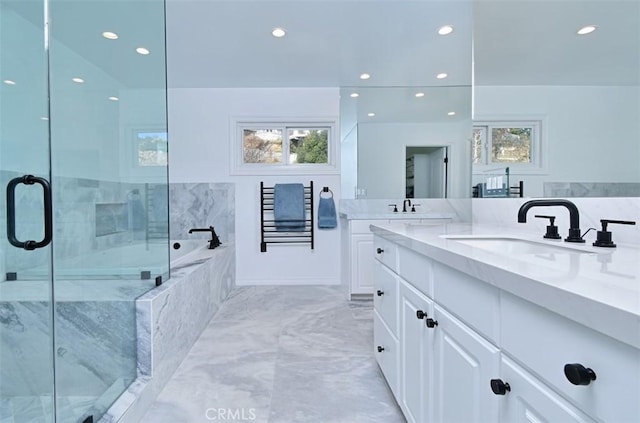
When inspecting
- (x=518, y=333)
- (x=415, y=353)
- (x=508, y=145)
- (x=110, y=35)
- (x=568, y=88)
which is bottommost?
(x=415, y=353)

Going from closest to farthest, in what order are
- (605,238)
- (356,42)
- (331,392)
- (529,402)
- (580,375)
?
(580,375), (529,402), (605,238), (331,392), (356,42)

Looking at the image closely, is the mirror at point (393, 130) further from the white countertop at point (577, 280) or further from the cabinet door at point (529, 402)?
the cabinet door at point (529, 402)

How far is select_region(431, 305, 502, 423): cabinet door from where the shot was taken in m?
0.72

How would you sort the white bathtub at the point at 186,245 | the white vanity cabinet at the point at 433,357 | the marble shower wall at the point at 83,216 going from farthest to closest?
the white bathtub at the point at 186,245 < the marble shower wall at the point at 83,216 < the white vanity cabinet at the point at 433,357

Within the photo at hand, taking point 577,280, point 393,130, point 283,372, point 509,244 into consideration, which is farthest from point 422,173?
point 577,280

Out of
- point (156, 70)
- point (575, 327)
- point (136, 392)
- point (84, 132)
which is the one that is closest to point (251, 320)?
point (136, 392)

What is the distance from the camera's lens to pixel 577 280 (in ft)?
1.74

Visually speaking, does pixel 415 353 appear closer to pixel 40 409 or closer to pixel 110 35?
pixel 40 409

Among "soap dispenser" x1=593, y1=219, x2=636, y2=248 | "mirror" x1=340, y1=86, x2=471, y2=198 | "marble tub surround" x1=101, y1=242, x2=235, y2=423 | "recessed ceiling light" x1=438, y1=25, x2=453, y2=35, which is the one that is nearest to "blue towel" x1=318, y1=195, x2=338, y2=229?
"mirror" x1=340, y1=86, x2=471, y2=198

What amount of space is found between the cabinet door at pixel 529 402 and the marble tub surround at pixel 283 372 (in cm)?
90

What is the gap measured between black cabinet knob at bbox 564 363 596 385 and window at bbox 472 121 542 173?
124cm

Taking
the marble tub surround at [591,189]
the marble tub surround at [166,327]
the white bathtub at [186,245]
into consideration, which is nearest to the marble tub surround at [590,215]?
the marble tub surround at [591,189]

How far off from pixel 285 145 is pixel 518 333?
11.0 ft

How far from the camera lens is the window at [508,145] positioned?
1460 mm
